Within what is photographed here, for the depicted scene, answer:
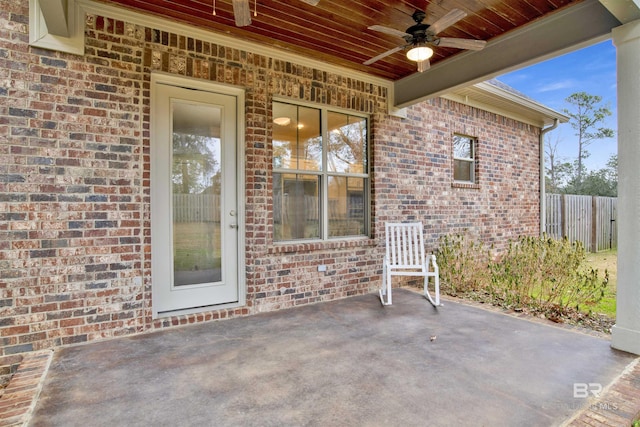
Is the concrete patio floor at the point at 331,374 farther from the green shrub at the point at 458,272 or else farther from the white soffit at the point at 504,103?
the white soffit at the point at 504,103

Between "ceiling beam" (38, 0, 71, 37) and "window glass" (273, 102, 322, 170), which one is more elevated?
"ceiling beam" (38, 0, 71, 37)

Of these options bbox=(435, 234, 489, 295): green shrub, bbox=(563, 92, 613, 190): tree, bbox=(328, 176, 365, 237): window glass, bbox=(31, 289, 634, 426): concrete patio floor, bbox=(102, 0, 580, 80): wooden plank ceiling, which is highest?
bbox=(563, 92, 613, 190): tree

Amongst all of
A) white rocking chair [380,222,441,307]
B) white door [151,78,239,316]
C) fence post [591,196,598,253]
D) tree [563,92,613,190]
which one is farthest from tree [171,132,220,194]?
tree [563,92,613,190]

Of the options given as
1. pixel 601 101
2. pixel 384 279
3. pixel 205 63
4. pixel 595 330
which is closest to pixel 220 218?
pixel 205 63

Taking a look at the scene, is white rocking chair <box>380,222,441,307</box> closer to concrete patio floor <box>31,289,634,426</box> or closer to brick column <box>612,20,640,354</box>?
concrete patio floor <box>31,289,634,426</box>

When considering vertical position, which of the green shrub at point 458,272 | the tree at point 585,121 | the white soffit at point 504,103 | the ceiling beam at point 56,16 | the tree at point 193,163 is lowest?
the green shrub at point 458,272

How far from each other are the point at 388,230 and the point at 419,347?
202 centimetres

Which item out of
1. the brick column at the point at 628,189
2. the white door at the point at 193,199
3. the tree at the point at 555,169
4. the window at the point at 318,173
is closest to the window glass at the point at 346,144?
the window at the point at 318,173

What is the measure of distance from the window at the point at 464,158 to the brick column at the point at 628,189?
3355 mm

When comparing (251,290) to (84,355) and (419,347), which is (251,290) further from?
(419,347)

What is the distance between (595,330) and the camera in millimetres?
3305

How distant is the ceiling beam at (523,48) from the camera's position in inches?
120

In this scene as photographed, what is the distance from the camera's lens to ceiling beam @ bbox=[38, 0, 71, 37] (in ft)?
8.25

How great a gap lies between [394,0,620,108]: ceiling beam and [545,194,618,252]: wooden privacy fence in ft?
18.5
